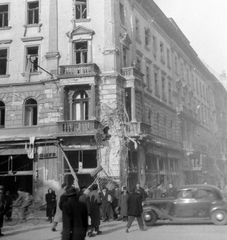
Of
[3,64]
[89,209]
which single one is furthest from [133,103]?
[89,209]

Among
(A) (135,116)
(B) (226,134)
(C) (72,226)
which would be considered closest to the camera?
(C) (72,226)

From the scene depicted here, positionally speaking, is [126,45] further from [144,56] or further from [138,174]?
[138,174]

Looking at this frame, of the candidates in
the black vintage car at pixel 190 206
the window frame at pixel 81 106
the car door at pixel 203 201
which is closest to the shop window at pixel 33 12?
the window frame at pixel 81 106

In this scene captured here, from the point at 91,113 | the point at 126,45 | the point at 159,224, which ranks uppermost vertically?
the point at 126,45

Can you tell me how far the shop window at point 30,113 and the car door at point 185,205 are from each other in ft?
44.3

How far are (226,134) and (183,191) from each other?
43.2 metres

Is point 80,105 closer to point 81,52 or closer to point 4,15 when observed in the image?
point 81,52

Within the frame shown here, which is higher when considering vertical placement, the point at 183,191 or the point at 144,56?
the point at 144,56

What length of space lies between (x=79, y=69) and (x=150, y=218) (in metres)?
12.5

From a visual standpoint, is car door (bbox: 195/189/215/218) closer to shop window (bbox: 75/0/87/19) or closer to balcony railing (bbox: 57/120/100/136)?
balcony railing (bbox: 57/120/100/136)

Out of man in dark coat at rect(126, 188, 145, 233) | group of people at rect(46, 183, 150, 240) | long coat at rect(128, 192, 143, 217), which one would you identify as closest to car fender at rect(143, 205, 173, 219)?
group of people at rect(46, 183, 150, 240)

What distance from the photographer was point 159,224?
53.8 ft

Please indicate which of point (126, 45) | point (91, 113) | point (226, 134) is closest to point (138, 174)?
point (91, 113)

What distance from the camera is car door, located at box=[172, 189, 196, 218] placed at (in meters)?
15.6
